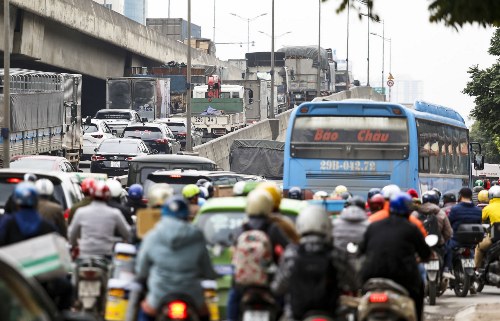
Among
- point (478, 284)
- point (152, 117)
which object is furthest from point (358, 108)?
point (152, 117)

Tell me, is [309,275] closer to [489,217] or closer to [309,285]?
[309,285]

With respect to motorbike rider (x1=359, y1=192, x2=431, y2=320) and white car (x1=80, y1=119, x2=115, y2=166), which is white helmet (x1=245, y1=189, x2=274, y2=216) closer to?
motorbike rider (x1=359, y1=192, x2=431, y2=320)

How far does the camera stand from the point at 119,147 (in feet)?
148

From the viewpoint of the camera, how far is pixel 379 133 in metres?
27.3

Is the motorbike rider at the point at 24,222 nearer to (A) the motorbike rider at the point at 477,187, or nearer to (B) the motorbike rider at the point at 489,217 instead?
(B) the motorbike rider at the point at 489,217

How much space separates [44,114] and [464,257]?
28.7m

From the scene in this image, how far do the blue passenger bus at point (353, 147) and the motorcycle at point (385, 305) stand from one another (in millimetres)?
15283

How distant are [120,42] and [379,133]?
158 ft

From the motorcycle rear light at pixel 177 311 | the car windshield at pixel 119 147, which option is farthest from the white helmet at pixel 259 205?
the car windshield at pixel 119 147

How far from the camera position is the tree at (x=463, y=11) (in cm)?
1174

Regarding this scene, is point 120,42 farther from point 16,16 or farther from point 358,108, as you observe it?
point 358,108

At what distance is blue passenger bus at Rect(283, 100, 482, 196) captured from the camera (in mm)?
27266

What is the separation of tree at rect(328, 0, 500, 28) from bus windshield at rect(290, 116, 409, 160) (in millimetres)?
14879

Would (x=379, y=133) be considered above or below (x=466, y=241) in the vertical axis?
above
